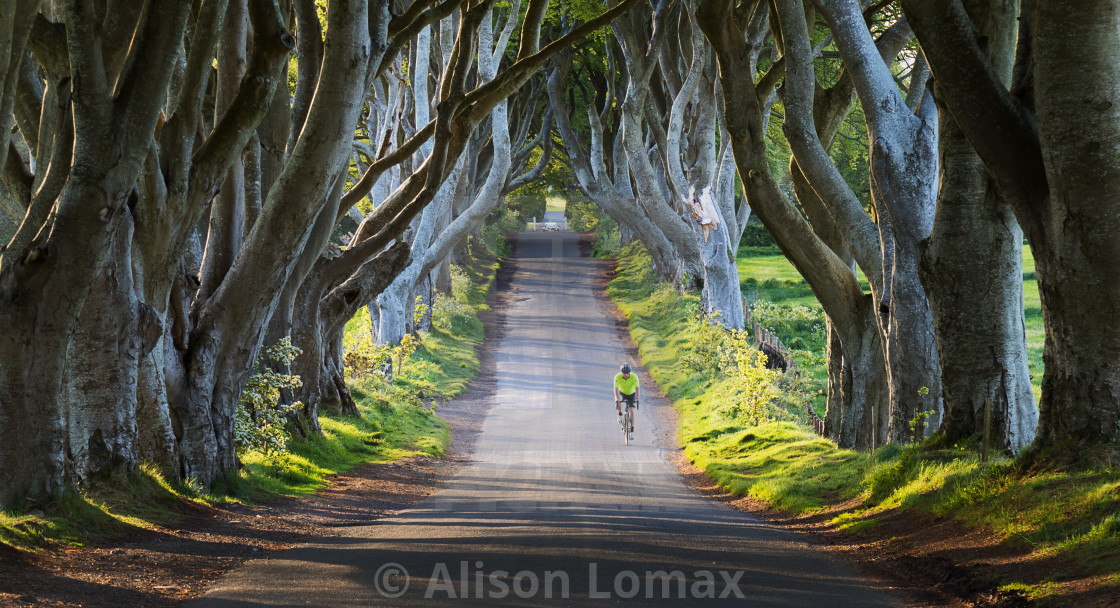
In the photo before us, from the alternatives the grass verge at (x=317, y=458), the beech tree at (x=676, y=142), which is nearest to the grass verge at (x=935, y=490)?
the grass verge at (x=317, y=458)

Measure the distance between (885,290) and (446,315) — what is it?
22.7 metres

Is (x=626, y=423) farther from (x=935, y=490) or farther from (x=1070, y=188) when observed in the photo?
(x=1070, y=188)

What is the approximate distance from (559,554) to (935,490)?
11.0 feet

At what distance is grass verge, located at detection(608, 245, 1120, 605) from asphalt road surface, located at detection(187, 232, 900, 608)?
2.69 ft

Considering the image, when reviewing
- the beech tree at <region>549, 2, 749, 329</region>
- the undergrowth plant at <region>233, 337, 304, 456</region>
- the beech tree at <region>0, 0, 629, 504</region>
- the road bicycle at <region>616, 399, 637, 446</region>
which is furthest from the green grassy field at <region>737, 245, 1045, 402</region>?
the beech tree at <region>0, 0, 629, 504</region>

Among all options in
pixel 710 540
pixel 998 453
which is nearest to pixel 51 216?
pixel 710 540

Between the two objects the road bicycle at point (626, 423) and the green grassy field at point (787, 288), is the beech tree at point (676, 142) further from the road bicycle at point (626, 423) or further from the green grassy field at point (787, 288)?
the road bicycle at point (626, 423)

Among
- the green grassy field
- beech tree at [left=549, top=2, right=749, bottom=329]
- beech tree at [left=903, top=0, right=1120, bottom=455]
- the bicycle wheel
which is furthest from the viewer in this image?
the green grassy field

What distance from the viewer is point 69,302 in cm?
714

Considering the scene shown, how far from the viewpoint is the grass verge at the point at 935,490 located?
588cm

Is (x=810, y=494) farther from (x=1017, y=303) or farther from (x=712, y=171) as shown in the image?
(x=712, y=171)

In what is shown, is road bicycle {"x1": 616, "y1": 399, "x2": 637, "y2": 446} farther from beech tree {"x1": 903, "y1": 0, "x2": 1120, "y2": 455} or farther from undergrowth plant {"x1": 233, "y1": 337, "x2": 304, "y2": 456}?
beech tree {"x1": 903, "y1": 0, "x2": 1120, "y2": 455}

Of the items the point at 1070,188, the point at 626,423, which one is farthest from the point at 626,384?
the point at 1070,188

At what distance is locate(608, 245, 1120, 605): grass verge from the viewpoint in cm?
588
